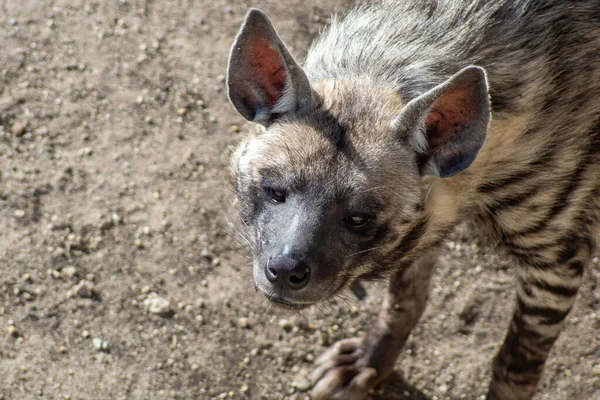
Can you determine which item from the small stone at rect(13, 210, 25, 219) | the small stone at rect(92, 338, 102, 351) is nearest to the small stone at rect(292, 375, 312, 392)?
the small stone at rect(92, 338, 102, 351)

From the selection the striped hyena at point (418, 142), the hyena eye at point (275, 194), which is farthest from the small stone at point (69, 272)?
the hyena eye at point (275, 194)

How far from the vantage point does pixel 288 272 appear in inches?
136

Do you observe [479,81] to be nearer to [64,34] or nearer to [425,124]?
[425,124]

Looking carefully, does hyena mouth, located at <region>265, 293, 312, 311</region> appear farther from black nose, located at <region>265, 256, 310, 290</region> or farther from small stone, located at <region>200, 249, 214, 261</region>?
small stone, located at <region>200, 249, 214, 261</region>

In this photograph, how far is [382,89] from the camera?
3756 millimetres

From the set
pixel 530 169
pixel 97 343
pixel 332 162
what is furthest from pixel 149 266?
pixel 530 169

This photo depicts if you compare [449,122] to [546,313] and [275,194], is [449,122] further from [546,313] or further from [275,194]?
[546,313]

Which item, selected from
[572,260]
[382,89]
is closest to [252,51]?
[382,89]

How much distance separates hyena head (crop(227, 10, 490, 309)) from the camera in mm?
3494

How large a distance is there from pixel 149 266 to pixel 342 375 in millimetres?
1335

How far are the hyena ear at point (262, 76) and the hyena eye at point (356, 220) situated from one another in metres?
0.54

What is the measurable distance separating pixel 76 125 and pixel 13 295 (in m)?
1.30

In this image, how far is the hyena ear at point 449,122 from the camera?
3369mm

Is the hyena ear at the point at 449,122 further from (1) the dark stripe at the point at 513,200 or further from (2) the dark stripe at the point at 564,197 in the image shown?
(2) the dark stripe at the point at 564,197
